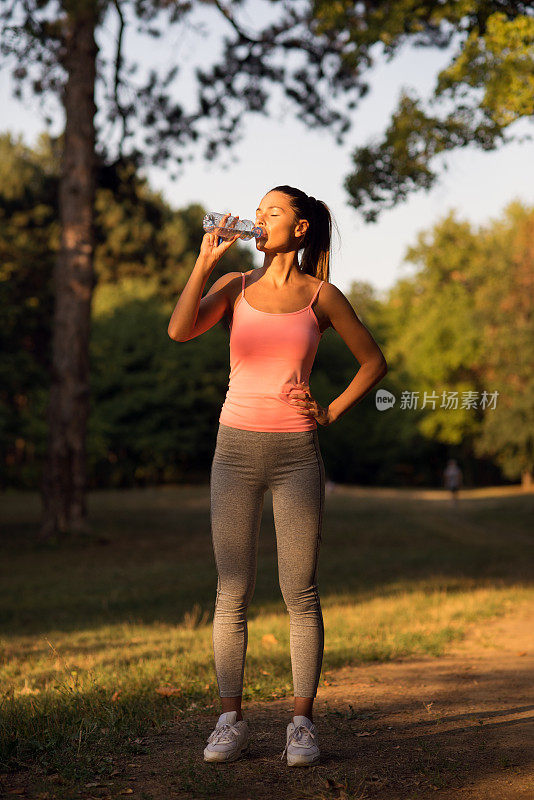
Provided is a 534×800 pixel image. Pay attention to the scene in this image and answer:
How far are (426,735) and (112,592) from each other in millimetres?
8338

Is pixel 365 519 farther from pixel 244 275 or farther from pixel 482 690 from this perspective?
pixel 244 275

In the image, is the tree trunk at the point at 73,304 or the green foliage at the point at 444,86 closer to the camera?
the green foliage at the point at 444,86

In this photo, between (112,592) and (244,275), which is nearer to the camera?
(244,275)

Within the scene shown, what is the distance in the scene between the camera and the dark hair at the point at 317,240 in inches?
152

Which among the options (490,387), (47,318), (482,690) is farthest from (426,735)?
(490,387)

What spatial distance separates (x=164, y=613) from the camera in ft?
33.0

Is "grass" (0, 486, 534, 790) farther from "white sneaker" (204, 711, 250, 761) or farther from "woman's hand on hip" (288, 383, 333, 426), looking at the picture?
"woman's hand on hip" (288, 383, 333, 426)

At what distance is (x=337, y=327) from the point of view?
3.77 m

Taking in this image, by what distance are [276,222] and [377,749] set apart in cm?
233

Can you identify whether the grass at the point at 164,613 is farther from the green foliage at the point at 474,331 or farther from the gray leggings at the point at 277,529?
the green foliage at the point at 474,331

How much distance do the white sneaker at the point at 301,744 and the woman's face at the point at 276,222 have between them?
199 centimetres

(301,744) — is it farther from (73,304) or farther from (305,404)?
(73,304)

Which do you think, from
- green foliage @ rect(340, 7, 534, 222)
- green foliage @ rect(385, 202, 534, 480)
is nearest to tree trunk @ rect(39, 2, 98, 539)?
green foliage @ rect(340, 7, 534, 222)

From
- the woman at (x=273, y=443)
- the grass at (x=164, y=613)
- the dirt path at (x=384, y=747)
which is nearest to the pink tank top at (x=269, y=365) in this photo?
the woman at (x=273, y=443)
